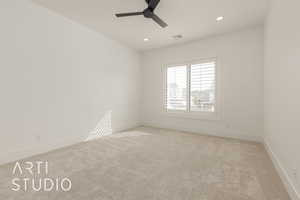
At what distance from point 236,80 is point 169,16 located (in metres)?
2.34

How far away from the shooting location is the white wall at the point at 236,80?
331 centimetres

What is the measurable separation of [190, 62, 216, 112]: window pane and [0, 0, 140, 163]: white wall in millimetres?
2539

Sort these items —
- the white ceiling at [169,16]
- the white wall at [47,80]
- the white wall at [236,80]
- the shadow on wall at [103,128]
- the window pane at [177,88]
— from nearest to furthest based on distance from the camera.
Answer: the white wall at [47,80] → the white ceiling at [169,16] → the white wall at [236,80] → the shadow on wall at [103,128] → the window pane at [177,88]

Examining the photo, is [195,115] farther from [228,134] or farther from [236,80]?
[236,80]

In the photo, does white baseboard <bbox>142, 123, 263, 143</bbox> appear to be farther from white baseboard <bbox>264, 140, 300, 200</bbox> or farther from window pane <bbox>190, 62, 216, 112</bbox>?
white baseboard <bbox>264, 140, 300, 200</bbox>

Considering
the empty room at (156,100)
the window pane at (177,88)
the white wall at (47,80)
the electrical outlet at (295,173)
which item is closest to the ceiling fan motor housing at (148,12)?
the empty room at (156,100)

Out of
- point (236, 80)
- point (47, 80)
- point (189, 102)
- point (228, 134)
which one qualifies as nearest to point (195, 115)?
point (189, 102)

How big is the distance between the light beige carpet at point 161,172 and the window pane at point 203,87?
126 centimetres

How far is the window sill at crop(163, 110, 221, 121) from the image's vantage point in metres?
3.85

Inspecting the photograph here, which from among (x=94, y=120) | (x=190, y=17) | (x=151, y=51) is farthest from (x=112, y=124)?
(x=190, y=17)

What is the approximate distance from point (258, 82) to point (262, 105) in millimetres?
566

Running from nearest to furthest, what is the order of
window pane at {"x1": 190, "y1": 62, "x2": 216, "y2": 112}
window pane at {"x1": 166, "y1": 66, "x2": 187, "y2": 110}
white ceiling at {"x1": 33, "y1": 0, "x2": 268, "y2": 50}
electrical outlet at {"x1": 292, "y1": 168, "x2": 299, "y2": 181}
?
electrical outlet at {"x1": 292, "y1": 168, "x2": 299, "y2": 181}
white ceiling at {"x1": 33, "y1": 0, "x2": 268, "y2": 50}
window pane at {"x1": 190, "y1": 62, "x2": 216, "y2": 112}
window pane at {"x1": 166, "y1": 66, "x2": 187, "y2": 110}

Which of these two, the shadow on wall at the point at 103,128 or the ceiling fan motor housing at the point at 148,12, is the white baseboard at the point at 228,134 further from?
the ceiling fan motor housing at the point at 148,12

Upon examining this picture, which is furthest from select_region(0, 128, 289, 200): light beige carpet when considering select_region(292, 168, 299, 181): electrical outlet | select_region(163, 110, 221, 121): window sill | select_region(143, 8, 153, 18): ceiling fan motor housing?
select_region(143, 8, 153, 18): ceiling fan motor housing
